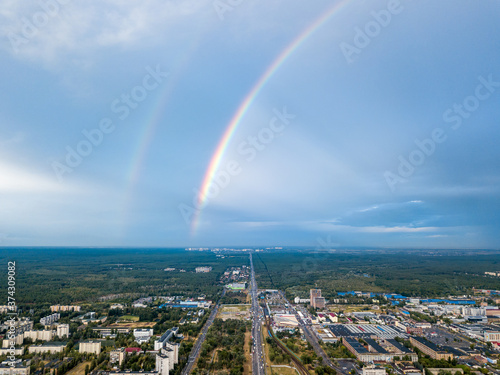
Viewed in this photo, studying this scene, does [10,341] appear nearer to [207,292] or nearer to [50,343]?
[50,343]

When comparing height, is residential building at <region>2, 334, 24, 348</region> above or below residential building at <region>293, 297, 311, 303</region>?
A: above

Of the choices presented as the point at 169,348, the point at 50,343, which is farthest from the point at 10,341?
the point at 169,348

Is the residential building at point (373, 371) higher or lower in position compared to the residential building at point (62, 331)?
lower

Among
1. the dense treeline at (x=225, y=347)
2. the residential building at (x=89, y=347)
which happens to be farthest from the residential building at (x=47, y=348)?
the dense treeline at (x=225, y=347)

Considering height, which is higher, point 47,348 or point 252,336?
point 47,348

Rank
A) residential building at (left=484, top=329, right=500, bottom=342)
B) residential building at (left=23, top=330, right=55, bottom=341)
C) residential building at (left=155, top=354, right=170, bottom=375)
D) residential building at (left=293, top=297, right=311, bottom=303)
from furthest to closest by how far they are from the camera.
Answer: residential building at (left=293, top=297, right=311, bottom=303) → residential building at (left=484, top=329, right=500, bottom=342) → residential building at (left=23, top=330, right=55, bottom=341) → residential building at (left=155, top=354, right=170, bottom=375)

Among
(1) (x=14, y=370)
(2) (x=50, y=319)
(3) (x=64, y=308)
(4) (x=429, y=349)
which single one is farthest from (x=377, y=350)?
(3) (x=64, y=308)

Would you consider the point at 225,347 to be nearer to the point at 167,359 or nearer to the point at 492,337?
the point at 167,359

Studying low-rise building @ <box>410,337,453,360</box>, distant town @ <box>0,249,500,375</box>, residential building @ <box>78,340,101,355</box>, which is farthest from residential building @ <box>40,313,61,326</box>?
low-rise building @ <box>410,337,453,360</box>

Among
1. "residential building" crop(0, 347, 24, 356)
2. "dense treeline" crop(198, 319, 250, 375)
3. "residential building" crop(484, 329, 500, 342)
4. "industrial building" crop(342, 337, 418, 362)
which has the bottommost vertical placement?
"residential building" crop(484, 329, 500, 342)

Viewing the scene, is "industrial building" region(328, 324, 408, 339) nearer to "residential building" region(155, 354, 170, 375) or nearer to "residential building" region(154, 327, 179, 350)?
"residential building" region(154, 327, 179, 350)

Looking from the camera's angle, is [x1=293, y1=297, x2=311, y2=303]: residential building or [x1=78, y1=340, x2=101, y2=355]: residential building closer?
[x1=78, y1=340, x2=101, y2=355]: residential building

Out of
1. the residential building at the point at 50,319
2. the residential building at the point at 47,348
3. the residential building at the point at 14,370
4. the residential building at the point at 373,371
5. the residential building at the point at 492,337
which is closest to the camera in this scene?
the residential building at the point at 14,370

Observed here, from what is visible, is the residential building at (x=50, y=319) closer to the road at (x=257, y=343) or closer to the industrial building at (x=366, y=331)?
the road at (x=257, y=343)
